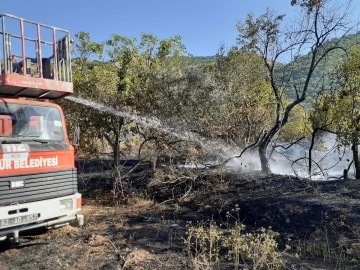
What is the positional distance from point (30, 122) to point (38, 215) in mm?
1558

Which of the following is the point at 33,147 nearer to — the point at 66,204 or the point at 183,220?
the point at 66,204

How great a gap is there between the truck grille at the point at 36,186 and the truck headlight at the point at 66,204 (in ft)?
0.42

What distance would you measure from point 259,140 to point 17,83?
28.4 ft

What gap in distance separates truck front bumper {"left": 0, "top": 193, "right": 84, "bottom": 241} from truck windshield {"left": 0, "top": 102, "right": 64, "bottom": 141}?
3.60ft

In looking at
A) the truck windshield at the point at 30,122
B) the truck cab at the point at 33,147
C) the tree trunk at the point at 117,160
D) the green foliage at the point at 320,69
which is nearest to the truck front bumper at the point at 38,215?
the truck cab at the point at 33,147

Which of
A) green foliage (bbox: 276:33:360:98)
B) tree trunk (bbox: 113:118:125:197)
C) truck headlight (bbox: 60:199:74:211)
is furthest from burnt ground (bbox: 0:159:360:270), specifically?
green foliage (bbox: 276:33:360:98)

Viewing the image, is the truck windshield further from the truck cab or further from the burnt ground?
the burnt ground

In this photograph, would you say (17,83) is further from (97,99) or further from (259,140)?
(259,140)

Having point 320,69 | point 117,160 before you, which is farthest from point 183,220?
point 320,69

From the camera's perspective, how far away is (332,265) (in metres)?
5.21

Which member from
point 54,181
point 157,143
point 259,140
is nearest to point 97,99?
point 157,143

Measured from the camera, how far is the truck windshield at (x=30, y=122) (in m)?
5.79

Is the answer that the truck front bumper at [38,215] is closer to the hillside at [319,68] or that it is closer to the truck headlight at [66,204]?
the truck headlight at [66,204]

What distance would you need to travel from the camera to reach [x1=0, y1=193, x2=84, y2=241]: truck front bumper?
5.37 meters
